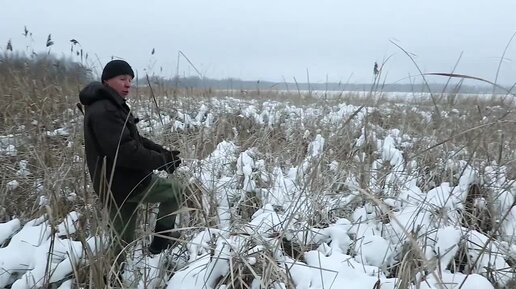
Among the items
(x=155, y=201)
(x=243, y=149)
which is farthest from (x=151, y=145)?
(x=243, y=149)

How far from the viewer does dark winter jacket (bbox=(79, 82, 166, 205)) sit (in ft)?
8.23

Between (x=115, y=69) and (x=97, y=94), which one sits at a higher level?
(x=115, y=69)

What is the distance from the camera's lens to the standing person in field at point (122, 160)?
2514mm

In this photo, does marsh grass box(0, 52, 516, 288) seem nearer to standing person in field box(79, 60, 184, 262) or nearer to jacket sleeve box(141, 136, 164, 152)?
standing person in field box(79, 60, 184, 262)

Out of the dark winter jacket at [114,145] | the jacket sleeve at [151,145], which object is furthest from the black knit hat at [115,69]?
the jacket sleeve at [151,145]

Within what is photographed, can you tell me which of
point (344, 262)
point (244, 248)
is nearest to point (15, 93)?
point (244, 248)

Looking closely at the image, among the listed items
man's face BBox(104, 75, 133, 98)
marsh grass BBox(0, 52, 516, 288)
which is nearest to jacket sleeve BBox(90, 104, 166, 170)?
man's face BBox(104, 75, 133, 98)

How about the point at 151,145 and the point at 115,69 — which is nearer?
the point at 115,69

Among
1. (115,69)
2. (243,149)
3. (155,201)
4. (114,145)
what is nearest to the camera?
(114,145)

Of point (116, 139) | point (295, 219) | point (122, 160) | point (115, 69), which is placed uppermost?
point (115, 69)

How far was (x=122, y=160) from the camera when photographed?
8.29 ft

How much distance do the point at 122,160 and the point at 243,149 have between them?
2365 millimetres

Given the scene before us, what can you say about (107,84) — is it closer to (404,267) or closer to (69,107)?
(404,267)

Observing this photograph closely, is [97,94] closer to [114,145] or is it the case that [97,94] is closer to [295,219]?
[114,145]
